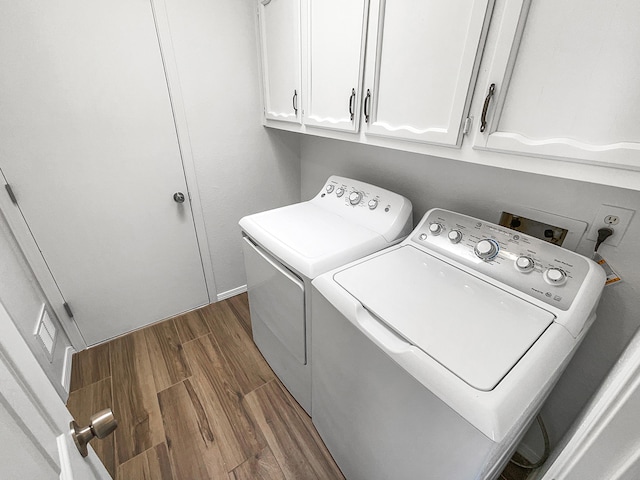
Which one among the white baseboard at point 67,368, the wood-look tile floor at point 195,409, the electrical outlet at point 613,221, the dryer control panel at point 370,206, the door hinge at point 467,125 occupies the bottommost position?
the wood-look tile floor at point 195,409

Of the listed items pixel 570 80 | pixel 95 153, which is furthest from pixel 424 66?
pixel 95 153

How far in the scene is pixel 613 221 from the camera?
0.91 meters

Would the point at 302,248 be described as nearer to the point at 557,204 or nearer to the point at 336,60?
the point at 336,60

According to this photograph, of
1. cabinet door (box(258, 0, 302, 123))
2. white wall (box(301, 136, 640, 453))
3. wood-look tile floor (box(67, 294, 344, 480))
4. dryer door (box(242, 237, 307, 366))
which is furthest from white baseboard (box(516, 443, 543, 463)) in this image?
cabinet door (box(258, 0, 302, 123))

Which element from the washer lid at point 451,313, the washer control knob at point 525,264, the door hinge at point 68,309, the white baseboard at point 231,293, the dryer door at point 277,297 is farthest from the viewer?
the white baseboard at point 231,293

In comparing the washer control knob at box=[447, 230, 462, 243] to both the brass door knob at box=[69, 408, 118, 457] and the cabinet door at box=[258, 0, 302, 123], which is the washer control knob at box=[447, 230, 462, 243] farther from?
the brass door knob at box=[69, 408, 118, 457]

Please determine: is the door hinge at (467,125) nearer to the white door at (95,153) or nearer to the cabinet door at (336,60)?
the cabinet door at (336,60)

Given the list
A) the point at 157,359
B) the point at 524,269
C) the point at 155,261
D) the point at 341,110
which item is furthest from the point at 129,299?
the point at 524,269

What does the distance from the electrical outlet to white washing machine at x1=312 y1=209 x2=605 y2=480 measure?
0.56 feet

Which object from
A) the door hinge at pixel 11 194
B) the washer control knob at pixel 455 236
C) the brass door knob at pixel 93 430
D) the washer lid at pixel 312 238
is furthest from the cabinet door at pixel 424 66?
the door hinge at pixel 11 194

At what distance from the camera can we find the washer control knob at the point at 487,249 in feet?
3.31

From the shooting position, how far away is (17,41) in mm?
1233

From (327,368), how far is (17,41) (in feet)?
6.41

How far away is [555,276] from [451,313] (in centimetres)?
36
